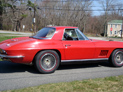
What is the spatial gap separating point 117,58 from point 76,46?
6.26ft

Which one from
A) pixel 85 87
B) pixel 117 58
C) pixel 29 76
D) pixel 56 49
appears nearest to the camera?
pixel 85 87

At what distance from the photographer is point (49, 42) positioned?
15.4 feet

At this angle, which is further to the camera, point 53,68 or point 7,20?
point 7,20

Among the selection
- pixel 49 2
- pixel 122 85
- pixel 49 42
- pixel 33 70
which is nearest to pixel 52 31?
pixel 49 42

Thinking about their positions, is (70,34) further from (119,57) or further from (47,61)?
(119,57)

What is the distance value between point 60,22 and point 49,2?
7.95m

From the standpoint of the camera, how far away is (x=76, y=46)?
4984mm

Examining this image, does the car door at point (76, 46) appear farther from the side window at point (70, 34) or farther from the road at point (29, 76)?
the road at point (29, 76)

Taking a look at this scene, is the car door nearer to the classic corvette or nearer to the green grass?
the classic corvette

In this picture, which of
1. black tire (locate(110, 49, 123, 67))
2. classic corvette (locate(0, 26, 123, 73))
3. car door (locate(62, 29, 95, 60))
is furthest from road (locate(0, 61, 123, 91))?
black tire (locate(110, 49, 123, 67))

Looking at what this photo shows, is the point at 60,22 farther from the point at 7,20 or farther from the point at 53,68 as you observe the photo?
the point at 53,68

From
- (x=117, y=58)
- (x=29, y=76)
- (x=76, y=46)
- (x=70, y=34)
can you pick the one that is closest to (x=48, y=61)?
(x=29, y=76)

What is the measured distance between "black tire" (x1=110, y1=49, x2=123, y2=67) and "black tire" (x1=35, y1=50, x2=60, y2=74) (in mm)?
2201

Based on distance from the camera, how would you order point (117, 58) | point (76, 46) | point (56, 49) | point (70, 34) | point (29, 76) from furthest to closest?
point (117, 58), point (70, 34), point (76, 46), point (56, 49), point (29, 76)
